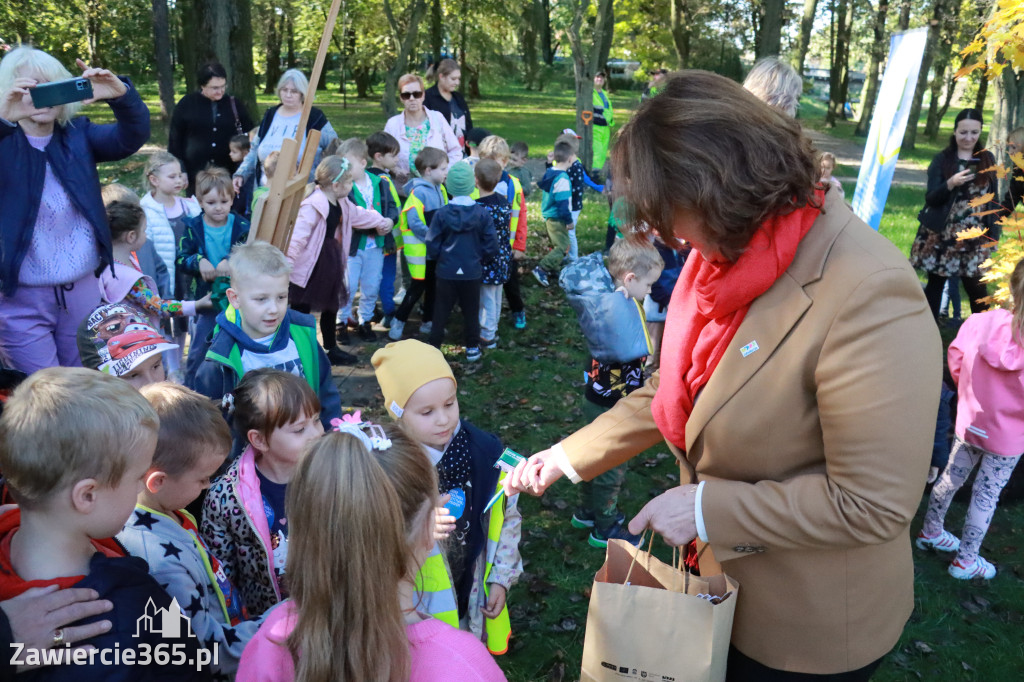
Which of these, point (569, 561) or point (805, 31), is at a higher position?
point (805, 31)

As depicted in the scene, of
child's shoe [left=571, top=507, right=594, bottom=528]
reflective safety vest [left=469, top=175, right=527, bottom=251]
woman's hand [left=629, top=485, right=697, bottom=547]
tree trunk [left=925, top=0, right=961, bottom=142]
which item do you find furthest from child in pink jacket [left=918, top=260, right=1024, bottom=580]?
tree trunk [left=925, top=0, right=961, bottom=142]

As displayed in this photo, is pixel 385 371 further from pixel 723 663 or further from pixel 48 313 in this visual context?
pixel 48 313

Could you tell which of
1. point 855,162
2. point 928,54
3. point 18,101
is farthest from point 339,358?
point 928,54

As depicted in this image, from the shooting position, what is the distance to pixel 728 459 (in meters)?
1.95

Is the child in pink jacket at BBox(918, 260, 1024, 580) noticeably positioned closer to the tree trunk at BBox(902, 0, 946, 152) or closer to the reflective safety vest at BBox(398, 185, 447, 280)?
the reflective safety vest at BBox(398, 185, 447, 280)

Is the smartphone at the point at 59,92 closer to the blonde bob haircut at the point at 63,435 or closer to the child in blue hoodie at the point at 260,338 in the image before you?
the child in blue hoodie at the point at 260,338

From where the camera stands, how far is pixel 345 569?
1.70m

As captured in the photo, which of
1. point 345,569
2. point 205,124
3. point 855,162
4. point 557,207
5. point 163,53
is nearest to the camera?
point 345,569

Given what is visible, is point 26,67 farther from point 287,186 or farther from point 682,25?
point 682,25

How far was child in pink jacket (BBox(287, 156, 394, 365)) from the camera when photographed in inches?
256

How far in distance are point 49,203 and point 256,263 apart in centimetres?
104

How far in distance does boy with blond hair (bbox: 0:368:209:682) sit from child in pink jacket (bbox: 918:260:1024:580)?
393 cm

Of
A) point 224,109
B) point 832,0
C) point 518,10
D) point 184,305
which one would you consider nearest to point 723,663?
point 184,305

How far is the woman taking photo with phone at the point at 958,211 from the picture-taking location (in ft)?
23.9
